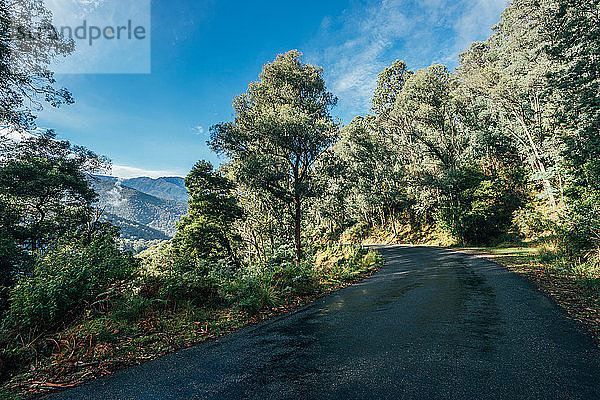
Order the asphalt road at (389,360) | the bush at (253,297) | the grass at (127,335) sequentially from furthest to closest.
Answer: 1. the bush at (253,297)
2. the grass at (127,335)
3. the asphalt road at (389,360)

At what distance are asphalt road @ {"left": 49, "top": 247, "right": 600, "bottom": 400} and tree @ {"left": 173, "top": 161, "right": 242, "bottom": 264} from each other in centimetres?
1571

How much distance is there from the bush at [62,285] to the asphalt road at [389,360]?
84.2 inches

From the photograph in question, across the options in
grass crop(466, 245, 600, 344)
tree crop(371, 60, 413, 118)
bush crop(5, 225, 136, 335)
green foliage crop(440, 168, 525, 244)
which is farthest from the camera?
tree crop(371, 60, 413, 118)

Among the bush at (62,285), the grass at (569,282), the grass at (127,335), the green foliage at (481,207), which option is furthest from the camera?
the green foliage at (481,207)

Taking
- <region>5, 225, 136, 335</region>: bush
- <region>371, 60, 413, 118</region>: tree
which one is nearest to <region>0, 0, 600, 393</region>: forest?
<region>5, 225, 136, 335</region>: bush

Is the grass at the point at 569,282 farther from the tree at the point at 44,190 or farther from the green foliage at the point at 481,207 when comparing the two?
the tree at the point at 44,190

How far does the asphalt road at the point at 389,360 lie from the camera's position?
2.67m

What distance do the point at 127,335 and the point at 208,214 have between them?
16.1m

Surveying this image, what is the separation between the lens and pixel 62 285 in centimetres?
465

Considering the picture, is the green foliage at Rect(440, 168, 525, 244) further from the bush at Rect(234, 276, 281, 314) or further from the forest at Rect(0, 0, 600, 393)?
the bush at Rect(234, 276, 281, 314)

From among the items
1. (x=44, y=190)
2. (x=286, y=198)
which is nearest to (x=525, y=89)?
(x=286, y=198)

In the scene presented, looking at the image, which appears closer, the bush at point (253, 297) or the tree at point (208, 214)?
the bush at point (253, 297)

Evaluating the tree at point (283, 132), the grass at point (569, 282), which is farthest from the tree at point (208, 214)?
the grass at point (569, 282)

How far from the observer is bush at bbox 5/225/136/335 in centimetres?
421
